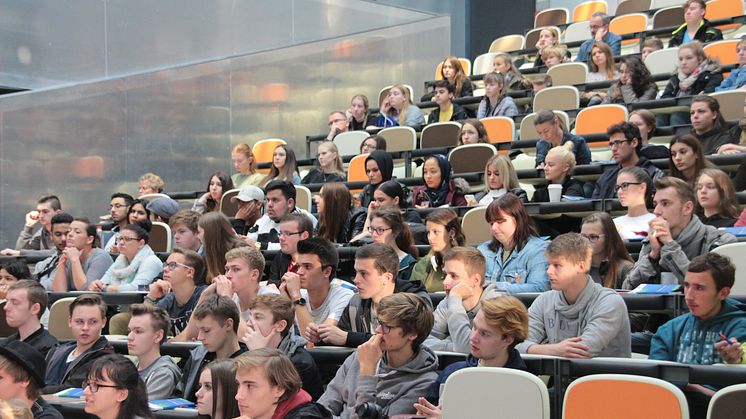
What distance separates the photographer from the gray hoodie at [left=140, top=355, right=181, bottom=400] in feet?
14.7

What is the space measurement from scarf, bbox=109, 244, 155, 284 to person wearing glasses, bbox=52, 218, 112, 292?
20cm

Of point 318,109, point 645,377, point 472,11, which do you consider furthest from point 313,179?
point 472,11

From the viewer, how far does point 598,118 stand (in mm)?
7742

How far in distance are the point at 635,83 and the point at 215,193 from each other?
3.50 m

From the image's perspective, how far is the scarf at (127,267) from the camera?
6.43 meters

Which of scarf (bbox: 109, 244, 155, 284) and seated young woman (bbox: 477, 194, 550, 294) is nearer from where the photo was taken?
seated young woman (bbox: 477, 194, 550, 294)

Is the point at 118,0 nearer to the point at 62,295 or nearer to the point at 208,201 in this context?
the point at 208,201

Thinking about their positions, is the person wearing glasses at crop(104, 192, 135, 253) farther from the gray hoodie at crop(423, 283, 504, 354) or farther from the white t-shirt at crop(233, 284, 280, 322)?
the gray hoodie at crop(423, 283, 504, 354)

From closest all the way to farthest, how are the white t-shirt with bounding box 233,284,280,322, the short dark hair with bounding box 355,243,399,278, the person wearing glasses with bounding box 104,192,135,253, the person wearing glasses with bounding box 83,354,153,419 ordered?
the person wearing glasses with bounding box 83,354,153,419 < the short dark hair with bounding box 355,243,399,278 < the white t-shirt with bounding box 233,284,280,322 < the person wearing glasses with bounding box 104,192,135,253

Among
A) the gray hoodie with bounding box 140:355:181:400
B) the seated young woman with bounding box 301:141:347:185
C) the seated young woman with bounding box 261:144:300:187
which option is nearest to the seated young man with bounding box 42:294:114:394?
the gray hoodie with bounding box 140:355:181:400

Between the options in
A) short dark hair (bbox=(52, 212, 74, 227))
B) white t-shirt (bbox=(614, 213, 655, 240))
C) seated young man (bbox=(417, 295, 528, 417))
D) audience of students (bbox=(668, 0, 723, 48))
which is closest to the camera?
seated young man (bbox=(417, 295, 528, 417))

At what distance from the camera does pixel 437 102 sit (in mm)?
9961

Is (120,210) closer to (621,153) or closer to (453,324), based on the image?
(621,153)

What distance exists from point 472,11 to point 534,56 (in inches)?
109
